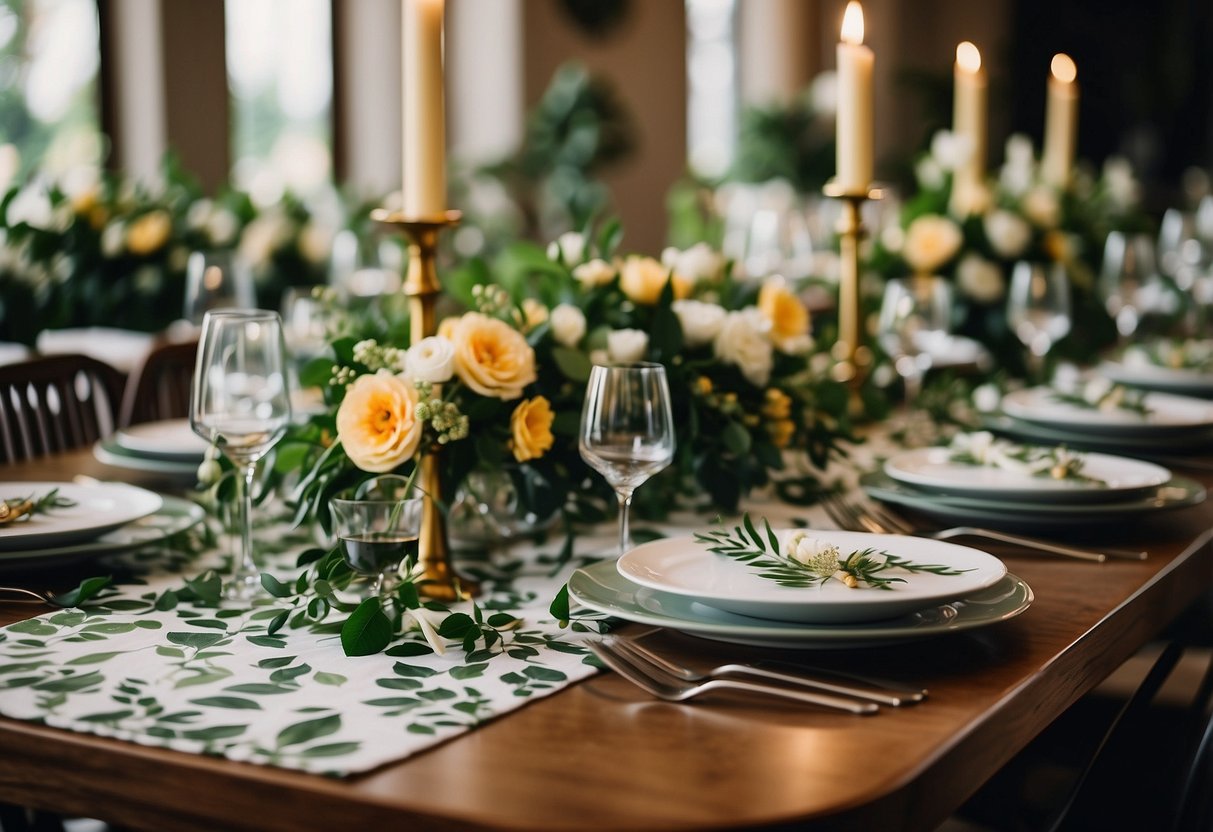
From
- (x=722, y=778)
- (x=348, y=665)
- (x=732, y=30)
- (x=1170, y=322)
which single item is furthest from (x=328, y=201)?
Answer: (x=732, y=30)

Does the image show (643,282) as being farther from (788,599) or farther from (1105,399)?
(1105,399)

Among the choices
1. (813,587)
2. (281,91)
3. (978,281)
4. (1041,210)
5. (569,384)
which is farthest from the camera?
(281,91)

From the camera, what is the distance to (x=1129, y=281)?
2.73 m

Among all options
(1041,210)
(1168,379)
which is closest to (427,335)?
(1168,379)

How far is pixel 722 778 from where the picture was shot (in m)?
0.79

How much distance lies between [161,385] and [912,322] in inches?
46.5

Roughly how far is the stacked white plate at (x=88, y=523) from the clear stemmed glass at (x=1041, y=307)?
1.38 meters

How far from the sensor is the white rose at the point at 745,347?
1489 millimetres

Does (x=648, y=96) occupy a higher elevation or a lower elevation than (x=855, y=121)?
higher

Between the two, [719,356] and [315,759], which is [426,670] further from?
[719,356]

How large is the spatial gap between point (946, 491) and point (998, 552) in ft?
0.38

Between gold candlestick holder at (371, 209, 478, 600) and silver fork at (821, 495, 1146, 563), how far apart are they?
40 cm

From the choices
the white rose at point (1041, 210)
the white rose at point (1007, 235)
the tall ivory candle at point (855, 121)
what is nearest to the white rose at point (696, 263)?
the tall ivory candle at point (855, 121)

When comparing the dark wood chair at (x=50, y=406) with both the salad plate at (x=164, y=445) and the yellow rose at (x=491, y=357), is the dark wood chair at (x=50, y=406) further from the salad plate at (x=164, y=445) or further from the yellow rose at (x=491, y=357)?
the yellow rose at (x=491, y=357)
